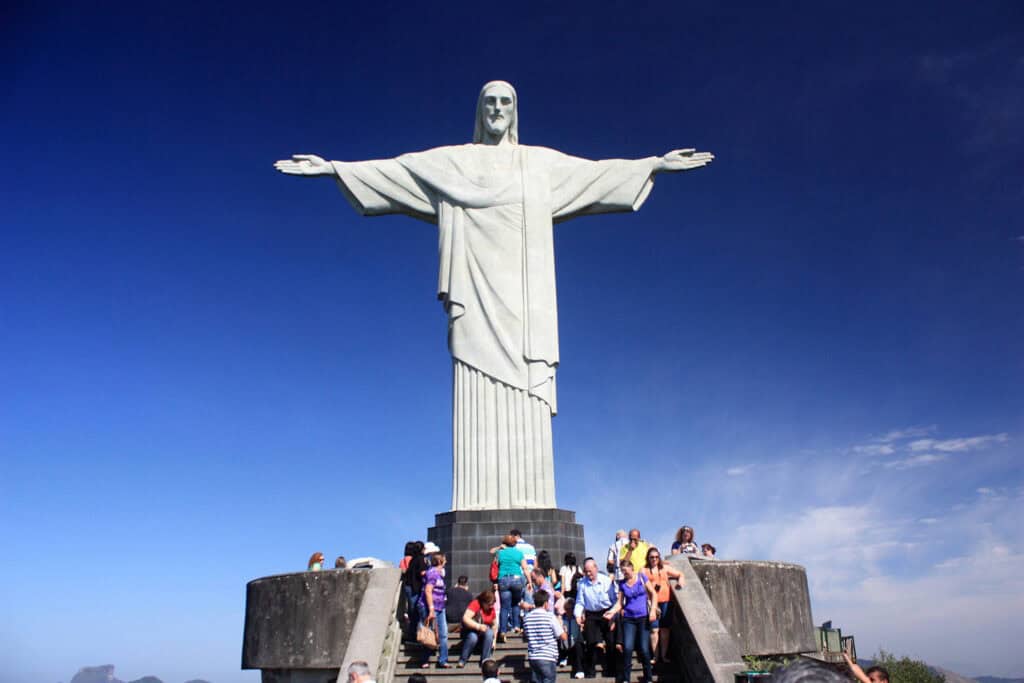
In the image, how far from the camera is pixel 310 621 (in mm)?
10562

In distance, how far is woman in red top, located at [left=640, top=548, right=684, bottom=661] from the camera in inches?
391

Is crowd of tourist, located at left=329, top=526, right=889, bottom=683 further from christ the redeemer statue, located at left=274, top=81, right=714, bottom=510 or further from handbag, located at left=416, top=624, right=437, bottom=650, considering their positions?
christ the redeemer statue, located at left=274, top=81, right=714, bottom=510

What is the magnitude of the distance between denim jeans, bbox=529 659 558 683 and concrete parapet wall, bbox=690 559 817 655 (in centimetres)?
267

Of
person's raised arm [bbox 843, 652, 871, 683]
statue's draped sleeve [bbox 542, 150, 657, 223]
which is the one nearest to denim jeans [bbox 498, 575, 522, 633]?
person's raised arm [bbox 843, 652, 871, 683]

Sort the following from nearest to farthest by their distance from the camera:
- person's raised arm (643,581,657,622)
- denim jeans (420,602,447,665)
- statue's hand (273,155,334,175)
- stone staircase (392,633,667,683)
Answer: person's raised arm (643,581,657,622)
stone staircase (392,633,667,683)
denim jeans (420,602,447,665)
statue's hand (273,155,334,175)

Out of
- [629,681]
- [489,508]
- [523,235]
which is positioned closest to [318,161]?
[523,235]

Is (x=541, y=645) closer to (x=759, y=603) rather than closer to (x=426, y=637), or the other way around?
(x=426, y=637)

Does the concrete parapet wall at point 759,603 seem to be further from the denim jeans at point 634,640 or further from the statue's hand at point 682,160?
the statue's hand at point 682,160

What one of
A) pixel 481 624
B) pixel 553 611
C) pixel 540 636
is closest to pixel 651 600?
pixel 553 611

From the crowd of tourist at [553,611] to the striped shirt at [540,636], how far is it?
1cm

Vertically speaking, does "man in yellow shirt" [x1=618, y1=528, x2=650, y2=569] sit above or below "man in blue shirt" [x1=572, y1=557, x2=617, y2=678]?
above

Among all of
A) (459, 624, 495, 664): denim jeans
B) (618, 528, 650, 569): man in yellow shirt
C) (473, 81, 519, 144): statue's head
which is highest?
(473, 81, 519, 144): statue's head

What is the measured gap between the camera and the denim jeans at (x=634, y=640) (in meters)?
9.42

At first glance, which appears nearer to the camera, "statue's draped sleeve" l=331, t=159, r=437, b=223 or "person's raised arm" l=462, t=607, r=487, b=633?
"person's raised arm" l=462, t=607, r=487, b=633
